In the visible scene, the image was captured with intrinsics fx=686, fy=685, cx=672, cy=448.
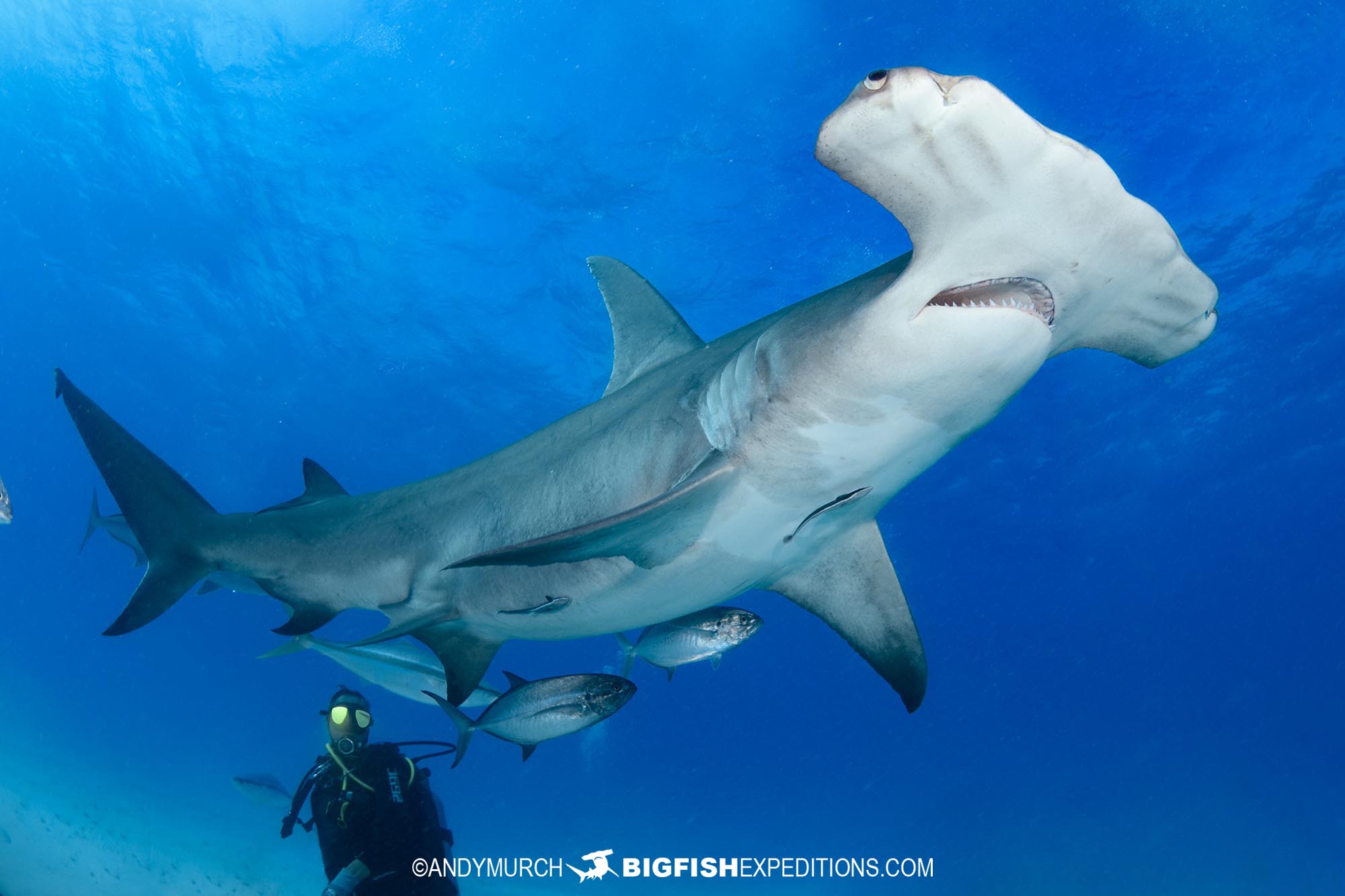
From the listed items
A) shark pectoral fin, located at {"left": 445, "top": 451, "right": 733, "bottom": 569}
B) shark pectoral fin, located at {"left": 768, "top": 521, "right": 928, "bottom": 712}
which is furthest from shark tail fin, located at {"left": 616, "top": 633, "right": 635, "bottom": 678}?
shark pectoral fin, located at {"left": 445, "top": 451, "right": 733, "bottom": 569}

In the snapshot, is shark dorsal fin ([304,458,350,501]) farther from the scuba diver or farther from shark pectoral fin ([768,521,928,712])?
shark pectoral fin ([768,521,928,712])

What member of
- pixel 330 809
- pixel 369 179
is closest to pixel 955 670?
pixel 369 179

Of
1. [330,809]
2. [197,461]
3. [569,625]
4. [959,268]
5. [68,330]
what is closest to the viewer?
[959,268]

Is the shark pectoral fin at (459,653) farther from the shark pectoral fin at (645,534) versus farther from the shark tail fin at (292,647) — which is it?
the shark tail fin at (292,647)

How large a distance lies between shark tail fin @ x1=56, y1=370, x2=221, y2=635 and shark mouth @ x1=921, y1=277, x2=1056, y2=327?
12.0 feet

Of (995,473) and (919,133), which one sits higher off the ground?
(995,473)

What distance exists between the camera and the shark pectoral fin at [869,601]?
3258mm

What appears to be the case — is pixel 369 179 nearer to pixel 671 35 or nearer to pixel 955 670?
pixel 671 35

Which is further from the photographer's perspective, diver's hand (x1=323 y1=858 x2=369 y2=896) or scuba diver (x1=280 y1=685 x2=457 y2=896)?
scuba diver (x1=280 y1=685 x2=457 y2=896)

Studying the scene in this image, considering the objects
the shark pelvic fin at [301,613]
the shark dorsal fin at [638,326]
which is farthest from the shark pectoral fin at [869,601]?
the shark pelvic fin at [301,613]

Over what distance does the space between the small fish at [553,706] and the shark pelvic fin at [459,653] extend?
38.3 inches

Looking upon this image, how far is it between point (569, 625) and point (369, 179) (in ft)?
68.5

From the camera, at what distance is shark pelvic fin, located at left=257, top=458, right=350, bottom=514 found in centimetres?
402

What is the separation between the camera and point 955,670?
63219mm
